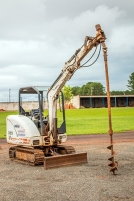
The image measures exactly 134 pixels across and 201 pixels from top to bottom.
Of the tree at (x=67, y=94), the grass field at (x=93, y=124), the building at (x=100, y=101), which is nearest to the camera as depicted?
the grass field at (x=93, y=124)

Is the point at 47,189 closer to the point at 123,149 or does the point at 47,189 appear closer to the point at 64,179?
A: the point at 64,179

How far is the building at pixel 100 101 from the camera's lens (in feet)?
310

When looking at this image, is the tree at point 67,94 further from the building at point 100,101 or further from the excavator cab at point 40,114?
the excavator cab at point 40,114

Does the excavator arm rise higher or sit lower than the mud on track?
higher

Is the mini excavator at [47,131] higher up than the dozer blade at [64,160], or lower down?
higher up

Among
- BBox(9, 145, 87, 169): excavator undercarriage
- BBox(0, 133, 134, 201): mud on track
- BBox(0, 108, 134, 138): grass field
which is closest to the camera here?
BBox(0, 133, 134, 201): mud on track

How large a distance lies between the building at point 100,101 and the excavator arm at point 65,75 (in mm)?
79616

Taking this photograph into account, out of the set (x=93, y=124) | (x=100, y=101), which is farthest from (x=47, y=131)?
(x=100, y=101)

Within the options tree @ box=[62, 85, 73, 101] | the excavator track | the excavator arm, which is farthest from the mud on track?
tree @ box=[62, 85, 73, 101]

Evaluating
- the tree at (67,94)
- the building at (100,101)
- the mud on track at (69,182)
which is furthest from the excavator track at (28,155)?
the tree at (67,94)

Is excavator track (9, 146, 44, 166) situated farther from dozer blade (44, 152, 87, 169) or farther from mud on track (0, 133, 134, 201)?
dozer blade (44, 152, 87, 169)

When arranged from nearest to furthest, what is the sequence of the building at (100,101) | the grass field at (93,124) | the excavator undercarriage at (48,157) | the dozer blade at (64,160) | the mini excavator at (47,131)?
1. the dozer blade at (64,160)
2. the excavator undercarriage at (48,157)
3. the mini excavator at (47,131)
4. the grass field at (93,124)
5. the building at (100,101)

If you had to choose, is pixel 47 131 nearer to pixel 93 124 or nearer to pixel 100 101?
pixel 93 124

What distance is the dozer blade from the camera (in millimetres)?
11797
